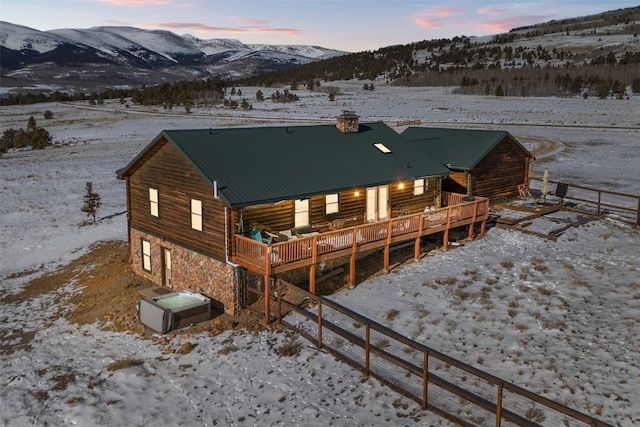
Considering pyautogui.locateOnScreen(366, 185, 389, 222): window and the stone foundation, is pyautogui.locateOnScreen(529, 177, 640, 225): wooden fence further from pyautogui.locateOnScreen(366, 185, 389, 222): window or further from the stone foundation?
the stone foundation

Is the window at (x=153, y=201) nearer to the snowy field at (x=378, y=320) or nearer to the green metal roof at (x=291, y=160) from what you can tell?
the green metal roof at (x=291, y=160)

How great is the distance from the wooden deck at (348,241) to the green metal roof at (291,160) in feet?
5.90

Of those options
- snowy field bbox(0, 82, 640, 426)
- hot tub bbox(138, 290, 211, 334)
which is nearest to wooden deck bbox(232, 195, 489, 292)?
snowy field bbox(0, 82, 640, 426)

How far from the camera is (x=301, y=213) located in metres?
21.7

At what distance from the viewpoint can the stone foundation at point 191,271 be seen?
768 inches

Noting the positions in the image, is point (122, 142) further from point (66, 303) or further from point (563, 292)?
point (563, 292)

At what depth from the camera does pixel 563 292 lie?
65.5 ft

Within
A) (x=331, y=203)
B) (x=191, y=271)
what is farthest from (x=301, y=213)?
(x=191, y=271)

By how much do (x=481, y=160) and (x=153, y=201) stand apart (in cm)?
1764

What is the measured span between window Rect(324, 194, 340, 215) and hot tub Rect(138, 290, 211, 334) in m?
6.35

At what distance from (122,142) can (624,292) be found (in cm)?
6249

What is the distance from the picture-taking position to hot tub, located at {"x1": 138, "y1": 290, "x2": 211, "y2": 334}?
18000mm

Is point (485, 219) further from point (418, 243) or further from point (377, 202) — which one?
point (377, 202)

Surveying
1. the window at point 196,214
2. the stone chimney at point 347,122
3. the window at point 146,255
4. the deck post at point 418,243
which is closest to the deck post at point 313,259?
the window at point 196,214
